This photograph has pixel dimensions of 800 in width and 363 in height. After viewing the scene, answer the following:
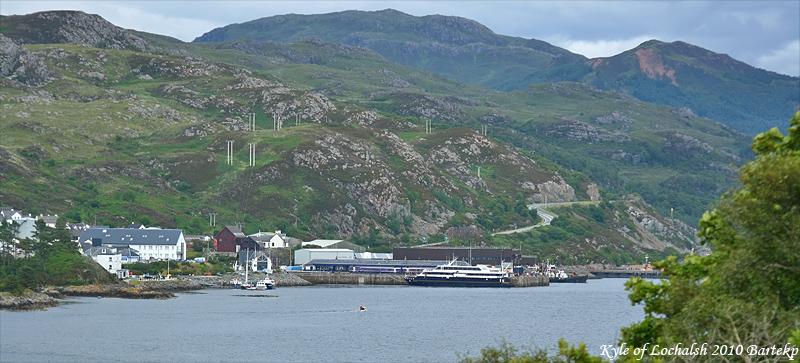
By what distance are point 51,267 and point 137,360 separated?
74.6 metres

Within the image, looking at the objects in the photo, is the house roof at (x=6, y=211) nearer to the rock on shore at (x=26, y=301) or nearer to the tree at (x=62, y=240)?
the tree at (x=62, y=240)

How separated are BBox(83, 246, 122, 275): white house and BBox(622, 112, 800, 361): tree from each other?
522ft

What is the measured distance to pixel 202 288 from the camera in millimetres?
189625

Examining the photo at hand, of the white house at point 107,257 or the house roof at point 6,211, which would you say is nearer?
the white house at point 107,257

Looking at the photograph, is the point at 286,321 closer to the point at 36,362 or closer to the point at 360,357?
the point at 360,357

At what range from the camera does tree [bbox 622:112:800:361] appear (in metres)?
34.9

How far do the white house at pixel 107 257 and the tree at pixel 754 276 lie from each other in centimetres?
15897

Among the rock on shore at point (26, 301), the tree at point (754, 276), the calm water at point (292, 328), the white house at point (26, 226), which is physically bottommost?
the calm water at point (292, 328)

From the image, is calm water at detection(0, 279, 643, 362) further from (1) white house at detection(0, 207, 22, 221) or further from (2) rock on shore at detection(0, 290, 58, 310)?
(1) white house at detection(0, 207, 22, 221)

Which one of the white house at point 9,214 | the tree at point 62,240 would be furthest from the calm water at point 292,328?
the white house at point 9,214

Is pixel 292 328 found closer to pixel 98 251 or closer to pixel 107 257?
pixel 107 257

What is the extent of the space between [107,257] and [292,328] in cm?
7788

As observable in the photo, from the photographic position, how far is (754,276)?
3647 cm

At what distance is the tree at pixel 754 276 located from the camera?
34938 mm
